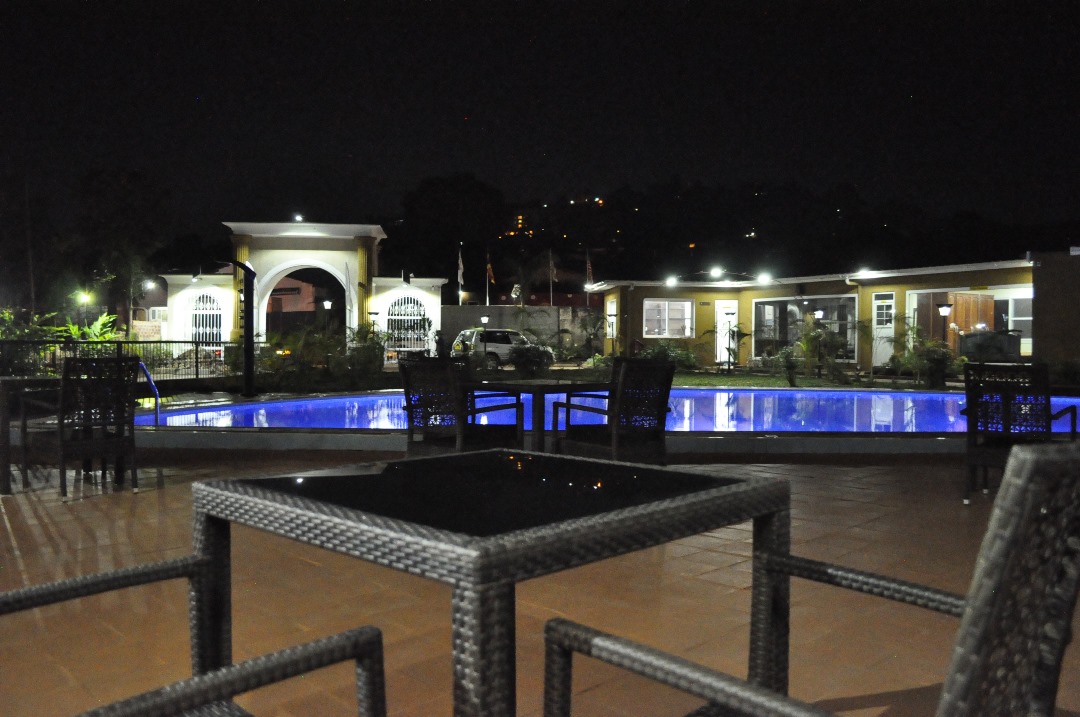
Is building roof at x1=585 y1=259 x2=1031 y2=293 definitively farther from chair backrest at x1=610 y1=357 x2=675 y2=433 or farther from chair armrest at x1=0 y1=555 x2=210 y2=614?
chair armrest at x1=0 y1=555 x2=210 y2=614

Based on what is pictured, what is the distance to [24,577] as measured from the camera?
370cm

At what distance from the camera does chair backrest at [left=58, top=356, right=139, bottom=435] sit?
17.4 feet

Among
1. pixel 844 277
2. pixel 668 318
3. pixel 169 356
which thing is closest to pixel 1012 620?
pixel 169 356

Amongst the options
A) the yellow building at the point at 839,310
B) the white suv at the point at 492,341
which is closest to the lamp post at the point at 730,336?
the yellow building at the point at 839,310

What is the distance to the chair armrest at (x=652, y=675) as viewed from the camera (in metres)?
1.07

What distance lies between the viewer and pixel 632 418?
5055 millimetres

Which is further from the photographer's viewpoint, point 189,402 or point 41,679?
point 189,402

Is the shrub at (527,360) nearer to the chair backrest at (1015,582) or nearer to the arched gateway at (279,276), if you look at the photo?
the arched gateway at (279,276)

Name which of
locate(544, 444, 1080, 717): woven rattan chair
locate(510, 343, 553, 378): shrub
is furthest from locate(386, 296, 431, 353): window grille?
locate(544, 444, 1080, 717): woven rattan chair

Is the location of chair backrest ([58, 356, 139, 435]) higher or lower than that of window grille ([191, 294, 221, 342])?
lower

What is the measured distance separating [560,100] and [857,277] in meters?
18.1

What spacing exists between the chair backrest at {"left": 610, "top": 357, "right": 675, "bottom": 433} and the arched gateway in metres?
17.8

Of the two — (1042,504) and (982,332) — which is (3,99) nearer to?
(982,332)

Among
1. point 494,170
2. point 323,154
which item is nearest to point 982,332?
point 323,154
